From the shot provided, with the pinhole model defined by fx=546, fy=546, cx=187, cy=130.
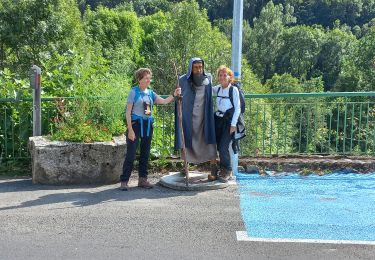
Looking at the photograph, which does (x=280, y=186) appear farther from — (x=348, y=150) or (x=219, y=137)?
(x=348, y=150)

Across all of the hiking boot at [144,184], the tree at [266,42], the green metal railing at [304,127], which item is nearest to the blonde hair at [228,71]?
the green metal railing at [304,127]

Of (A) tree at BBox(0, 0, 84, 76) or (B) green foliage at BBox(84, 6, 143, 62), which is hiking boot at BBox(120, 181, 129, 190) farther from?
(B) green foliage at BBox(84, 6, 143, 62)

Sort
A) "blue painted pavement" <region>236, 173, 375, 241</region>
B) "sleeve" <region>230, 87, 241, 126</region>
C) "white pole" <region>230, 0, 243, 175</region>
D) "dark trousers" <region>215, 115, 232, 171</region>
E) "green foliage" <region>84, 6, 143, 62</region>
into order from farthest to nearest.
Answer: "green foliage" <region>84, 6, 143, 62</region> < "white pole" <region>230, 0, 243, 175</region> < "dark trousers" <region>215, 115, 232, 171</region> < "sleeve" <region>230, 87, 241, 126</region> < "blue painted pavement" <region>236, 173, 375, 241</region>

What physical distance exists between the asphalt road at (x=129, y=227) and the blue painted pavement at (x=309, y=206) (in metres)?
0.23

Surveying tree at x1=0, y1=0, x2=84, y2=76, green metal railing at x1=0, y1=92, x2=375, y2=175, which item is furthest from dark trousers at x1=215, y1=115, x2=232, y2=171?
tree at x1=0, y1=0, x2=84, y2=76

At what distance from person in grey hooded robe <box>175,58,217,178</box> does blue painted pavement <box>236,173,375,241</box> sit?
0.74 metres

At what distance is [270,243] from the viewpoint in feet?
17.9

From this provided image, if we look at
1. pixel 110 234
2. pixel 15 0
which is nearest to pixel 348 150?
pixel 110 234

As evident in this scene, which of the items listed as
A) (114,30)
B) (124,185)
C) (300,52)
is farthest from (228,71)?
(300,52)

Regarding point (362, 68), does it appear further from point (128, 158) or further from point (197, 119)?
point (128, 158)

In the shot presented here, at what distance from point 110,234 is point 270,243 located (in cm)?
166

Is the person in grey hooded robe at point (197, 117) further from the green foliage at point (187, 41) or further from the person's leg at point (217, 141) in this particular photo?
the green foliage at point (187, 41)

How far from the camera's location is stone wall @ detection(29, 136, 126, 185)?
7641mm

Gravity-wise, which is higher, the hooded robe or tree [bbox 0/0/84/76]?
tree [bbox 0/0/84/76]
